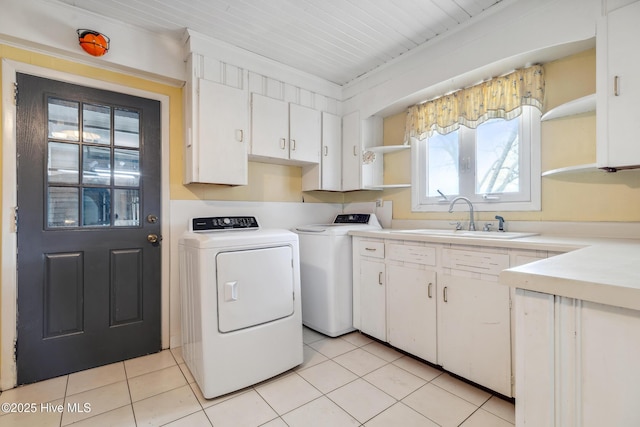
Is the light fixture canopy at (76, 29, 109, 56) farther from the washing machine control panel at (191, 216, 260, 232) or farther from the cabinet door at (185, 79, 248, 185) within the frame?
the washing machine control panel at (191, 216, 260, 232)

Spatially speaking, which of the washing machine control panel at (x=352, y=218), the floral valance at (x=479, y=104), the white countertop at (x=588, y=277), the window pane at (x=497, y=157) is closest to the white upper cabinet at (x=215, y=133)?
the washing machine control panel at (x=352, y=218)

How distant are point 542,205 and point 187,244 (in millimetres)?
2456

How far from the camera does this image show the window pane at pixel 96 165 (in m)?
Answer: 2.05

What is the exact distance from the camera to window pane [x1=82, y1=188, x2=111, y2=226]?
6.74 feet

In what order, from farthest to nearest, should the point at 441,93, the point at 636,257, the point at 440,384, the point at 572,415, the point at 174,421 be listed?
the point at 441,93, the point at 440,384, the point at 174,421, the point at 636,257, the point at 572,415

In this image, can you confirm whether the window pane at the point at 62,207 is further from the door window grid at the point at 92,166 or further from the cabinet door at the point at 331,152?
the cabinet door at the point at 331,152

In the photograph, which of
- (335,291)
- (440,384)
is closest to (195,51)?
(335,291)

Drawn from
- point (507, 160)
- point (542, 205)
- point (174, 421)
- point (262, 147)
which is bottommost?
point (174, 421)

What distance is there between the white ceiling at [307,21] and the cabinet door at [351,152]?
2.13 feet

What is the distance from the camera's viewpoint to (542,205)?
195 cm

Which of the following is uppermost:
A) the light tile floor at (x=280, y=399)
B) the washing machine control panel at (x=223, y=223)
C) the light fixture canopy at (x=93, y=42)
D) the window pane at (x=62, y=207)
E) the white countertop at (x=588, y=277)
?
the light fixture canopy at (x=93, y=42)

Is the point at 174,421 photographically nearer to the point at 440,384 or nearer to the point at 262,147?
the point at 440,384

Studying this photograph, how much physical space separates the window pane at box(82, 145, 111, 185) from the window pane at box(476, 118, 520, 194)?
2863mm

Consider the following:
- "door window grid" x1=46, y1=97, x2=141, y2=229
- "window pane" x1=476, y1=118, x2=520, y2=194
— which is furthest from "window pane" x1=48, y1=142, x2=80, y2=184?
"window pane" x1=476, y1=118, x2=520, y2=194
